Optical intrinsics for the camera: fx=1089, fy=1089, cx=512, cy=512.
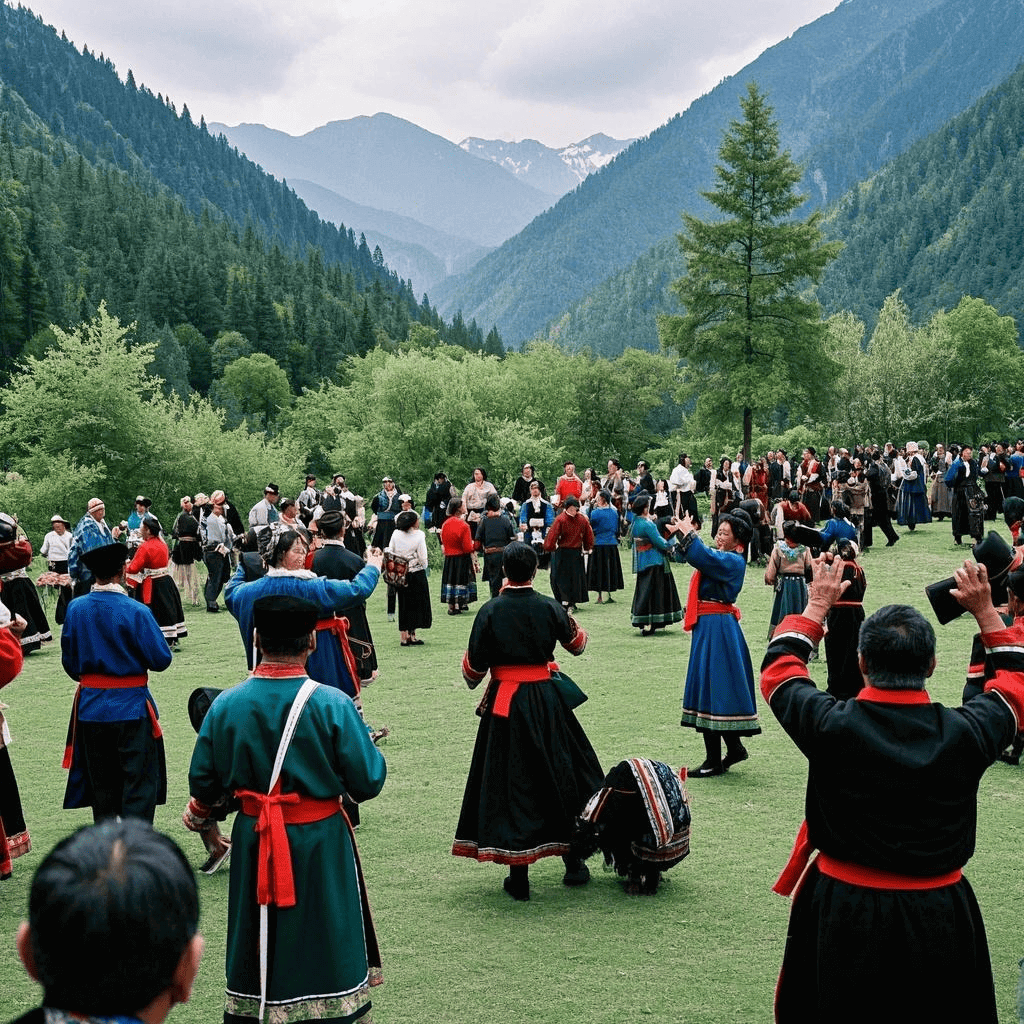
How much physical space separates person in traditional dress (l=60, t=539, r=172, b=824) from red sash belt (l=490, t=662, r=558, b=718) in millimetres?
1966

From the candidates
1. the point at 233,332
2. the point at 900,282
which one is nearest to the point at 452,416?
the point at 233,332

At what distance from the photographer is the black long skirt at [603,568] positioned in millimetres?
18656

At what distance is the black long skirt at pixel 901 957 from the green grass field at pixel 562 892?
1.46 m

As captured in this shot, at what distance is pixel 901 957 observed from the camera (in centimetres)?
337

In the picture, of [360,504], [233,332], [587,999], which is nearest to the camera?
[587,999]

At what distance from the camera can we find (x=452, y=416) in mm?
35875

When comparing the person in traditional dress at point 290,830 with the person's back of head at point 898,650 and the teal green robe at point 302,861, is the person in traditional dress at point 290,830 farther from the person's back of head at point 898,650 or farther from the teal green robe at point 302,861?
the person's back of head at point 898,650

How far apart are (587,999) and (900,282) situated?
4680 inches

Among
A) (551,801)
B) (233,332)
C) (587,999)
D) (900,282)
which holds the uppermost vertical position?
(900,282)

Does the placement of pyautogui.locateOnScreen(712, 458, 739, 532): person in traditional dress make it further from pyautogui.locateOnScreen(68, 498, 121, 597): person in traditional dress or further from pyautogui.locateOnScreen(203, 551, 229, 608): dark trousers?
pyautogui.locateOnScreen(68, 498, 121, 597): person in traditional dress

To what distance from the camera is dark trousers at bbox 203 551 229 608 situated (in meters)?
18.4

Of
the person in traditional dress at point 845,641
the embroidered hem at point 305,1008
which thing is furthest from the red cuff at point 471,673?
the person in traditional dress at point 845,641

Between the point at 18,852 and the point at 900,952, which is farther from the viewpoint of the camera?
the point at 18,852

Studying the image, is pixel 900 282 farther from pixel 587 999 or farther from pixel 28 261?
pixel 587 999
